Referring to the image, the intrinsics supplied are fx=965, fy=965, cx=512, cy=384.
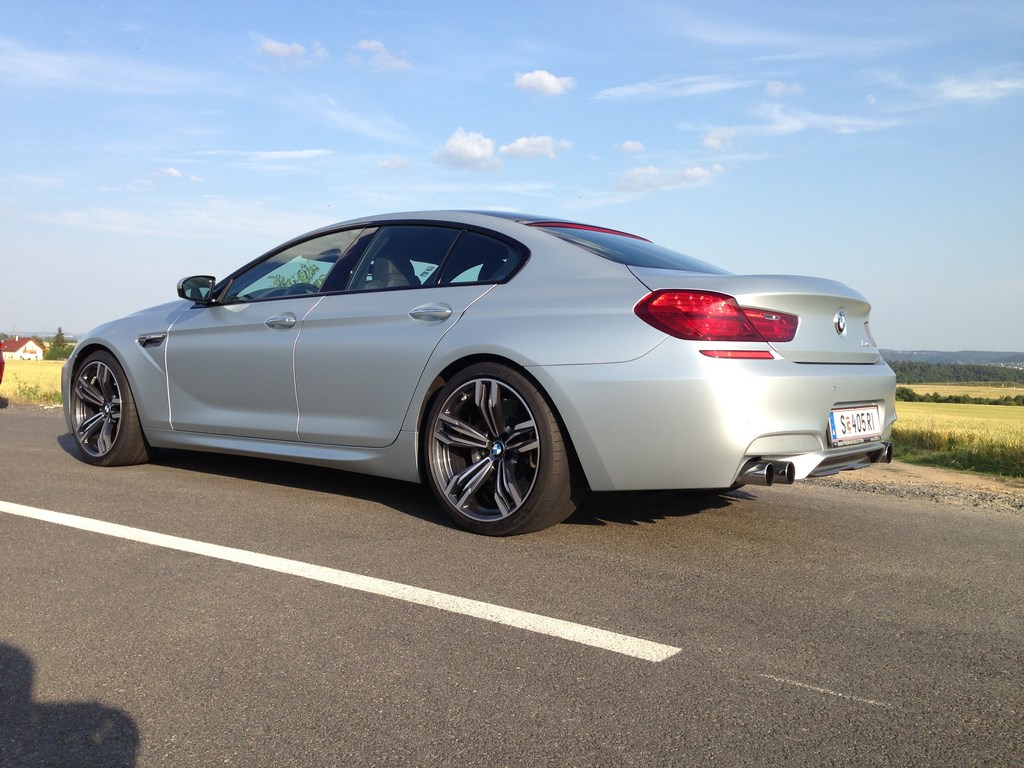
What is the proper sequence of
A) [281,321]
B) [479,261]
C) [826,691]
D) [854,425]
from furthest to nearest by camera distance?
[281,321] < [479,261] < [854,425] < [826,691]

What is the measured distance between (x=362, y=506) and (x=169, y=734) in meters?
2.87

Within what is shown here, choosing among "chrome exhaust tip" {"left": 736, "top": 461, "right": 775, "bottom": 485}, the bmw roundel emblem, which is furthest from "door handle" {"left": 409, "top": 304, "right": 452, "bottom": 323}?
the bmw roundel emblem

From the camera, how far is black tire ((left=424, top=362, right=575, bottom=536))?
421cm

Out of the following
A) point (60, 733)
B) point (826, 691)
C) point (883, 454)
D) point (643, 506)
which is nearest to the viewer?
point (60, 733)

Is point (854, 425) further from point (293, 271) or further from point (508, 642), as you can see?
point (293, 271)

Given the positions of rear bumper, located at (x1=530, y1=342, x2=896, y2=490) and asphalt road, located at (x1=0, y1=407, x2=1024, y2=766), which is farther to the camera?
rear bumper, located at (x1=530, y1=342, x2=896, y2=490)

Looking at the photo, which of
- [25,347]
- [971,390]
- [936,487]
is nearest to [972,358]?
[971,390]

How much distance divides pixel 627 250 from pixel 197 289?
9.19 feet

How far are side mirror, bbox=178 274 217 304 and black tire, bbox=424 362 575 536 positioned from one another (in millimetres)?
2086

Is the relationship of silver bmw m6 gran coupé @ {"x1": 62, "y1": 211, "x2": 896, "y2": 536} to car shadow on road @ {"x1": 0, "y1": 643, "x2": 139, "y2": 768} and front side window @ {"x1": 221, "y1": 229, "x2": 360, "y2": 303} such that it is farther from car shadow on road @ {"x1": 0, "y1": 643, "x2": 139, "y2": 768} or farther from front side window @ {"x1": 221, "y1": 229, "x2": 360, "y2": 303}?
car shadow on road @ {"x1": 0, "y1": 643, "x2": 139, "y2": 768}

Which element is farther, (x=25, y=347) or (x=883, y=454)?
(x=25, y=347)

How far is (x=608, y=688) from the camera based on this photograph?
256cm

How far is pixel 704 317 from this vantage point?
3982 millimetres

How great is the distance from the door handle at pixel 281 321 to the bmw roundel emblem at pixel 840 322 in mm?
2852
